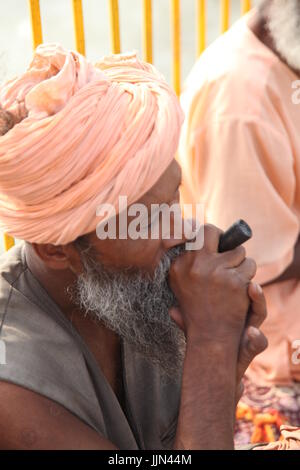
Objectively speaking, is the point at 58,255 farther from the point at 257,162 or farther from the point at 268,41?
the point at 268,41

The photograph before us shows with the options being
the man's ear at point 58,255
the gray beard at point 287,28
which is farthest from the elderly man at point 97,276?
the gray beard at point 287,28

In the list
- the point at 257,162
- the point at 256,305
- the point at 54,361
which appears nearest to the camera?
the point at 54,361

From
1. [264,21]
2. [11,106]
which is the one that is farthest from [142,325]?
[264,21]

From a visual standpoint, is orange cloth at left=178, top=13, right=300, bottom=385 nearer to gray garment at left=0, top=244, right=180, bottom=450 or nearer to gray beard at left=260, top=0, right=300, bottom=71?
gray beard at left=260, top=0, right=300, bottom=71

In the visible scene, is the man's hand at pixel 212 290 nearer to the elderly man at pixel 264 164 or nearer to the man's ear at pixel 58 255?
the man's ear at pixel 58 255

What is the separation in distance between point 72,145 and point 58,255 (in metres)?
0.36

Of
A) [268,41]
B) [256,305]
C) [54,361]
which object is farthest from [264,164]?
[54,361]

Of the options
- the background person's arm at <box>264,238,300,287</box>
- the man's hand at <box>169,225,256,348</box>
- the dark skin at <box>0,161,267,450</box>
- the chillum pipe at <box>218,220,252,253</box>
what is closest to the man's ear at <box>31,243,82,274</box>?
the dark skin at <box>0,161,267,450</box>

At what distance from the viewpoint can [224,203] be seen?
10.3 ft

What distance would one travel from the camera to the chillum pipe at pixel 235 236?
6.49ft

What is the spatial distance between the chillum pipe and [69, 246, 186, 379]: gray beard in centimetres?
13

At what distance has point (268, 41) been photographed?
330 cm
